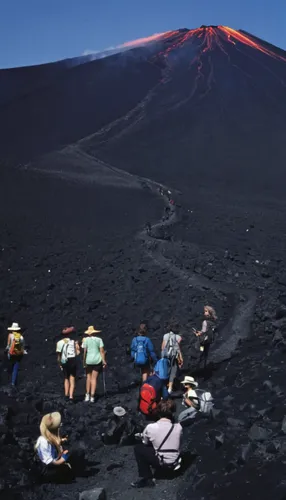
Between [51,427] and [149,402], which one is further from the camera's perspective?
[149,402]

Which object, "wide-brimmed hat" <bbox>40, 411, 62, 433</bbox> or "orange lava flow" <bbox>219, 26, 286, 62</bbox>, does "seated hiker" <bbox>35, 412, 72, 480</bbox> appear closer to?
"wide-brimmed hat" <bbox>40, 411, 62, 433</bbox>

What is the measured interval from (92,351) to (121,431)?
2038 mm

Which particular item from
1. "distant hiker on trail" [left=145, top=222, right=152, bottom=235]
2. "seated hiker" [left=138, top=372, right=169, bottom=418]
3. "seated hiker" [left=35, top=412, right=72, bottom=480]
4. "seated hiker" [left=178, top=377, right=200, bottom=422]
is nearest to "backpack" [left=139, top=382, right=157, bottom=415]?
"seated hiker" [left=138, top=372, right=169, bottom=418]

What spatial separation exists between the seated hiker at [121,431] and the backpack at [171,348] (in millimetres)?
1852

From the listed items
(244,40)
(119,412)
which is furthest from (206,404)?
(244,40)

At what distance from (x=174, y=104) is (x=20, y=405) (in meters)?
50.8

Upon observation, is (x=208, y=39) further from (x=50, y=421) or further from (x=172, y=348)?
(x=50, y=421)

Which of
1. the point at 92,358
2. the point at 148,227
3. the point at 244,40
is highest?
the point at 244,40

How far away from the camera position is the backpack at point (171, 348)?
1089cm

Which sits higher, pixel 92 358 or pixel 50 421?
pixel 50 421

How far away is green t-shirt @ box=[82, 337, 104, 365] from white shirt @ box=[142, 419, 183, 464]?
3551 millimetres

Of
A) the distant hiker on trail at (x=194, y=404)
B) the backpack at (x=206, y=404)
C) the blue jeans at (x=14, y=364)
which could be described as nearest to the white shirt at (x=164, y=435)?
the distant hiker on trail at (x=194, y=404)

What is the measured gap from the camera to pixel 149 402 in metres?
8.94

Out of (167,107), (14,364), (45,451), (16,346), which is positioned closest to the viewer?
(45,451)
